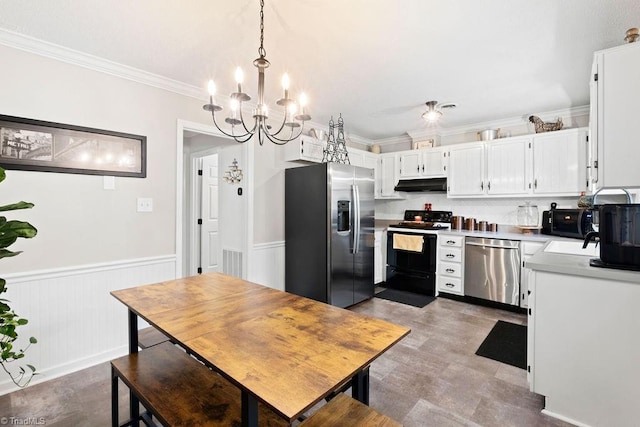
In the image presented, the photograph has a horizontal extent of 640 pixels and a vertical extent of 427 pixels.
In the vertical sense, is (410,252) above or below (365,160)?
below

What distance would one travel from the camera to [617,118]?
65.9 inches

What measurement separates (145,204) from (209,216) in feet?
6.51

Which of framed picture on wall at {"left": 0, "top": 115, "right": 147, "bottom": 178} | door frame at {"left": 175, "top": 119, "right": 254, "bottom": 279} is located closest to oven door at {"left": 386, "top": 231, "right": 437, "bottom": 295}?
door frame at {"left": 175, "top": 119, "right": 254, "bottom": 279}

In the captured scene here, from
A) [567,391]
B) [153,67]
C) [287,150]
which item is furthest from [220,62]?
[567,391]

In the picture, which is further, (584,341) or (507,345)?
(507,345)

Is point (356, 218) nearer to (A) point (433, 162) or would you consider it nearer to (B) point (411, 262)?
(B) point (411, 262)

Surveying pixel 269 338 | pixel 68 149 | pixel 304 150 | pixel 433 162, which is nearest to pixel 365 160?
pixel 433 162

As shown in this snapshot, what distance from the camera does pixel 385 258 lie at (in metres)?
4.73

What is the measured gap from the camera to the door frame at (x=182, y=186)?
2.99 meters

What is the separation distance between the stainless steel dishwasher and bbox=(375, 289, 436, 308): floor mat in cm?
54

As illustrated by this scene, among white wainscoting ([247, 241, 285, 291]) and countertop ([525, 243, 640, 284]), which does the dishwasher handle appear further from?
white wainscoting ([247, 241, 285, 291])

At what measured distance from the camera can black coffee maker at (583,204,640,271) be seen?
1.67m

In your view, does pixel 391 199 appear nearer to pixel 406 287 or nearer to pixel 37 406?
pixel 406 287

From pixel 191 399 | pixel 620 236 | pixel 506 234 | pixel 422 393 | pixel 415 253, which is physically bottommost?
pixel 422 393
